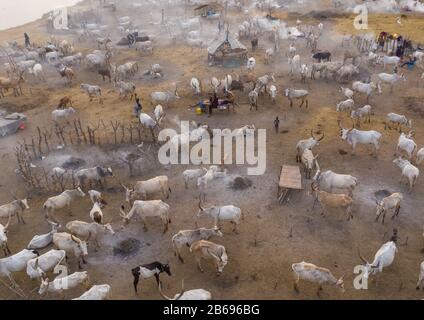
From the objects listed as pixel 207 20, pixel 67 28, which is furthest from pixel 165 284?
pixel 67 28

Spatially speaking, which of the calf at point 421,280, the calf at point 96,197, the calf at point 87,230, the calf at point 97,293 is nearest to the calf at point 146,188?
the calf at point 96,197

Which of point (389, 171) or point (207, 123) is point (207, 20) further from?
point (389, 171)

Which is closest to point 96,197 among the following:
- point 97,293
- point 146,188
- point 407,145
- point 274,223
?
point 146,188

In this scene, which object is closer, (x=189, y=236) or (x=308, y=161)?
(x=189, y=236)

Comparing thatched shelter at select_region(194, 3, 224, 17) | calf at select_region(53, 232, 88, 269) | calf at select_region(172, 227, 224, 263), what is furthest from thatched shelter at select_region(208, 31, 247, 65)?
calf at select_region(53, 232, 88, 269)

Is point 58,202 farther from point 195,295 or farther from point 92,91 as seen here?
point 92,91

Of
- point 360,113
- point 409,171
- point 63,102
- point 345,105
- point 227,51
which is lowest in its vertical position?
point 409,171
